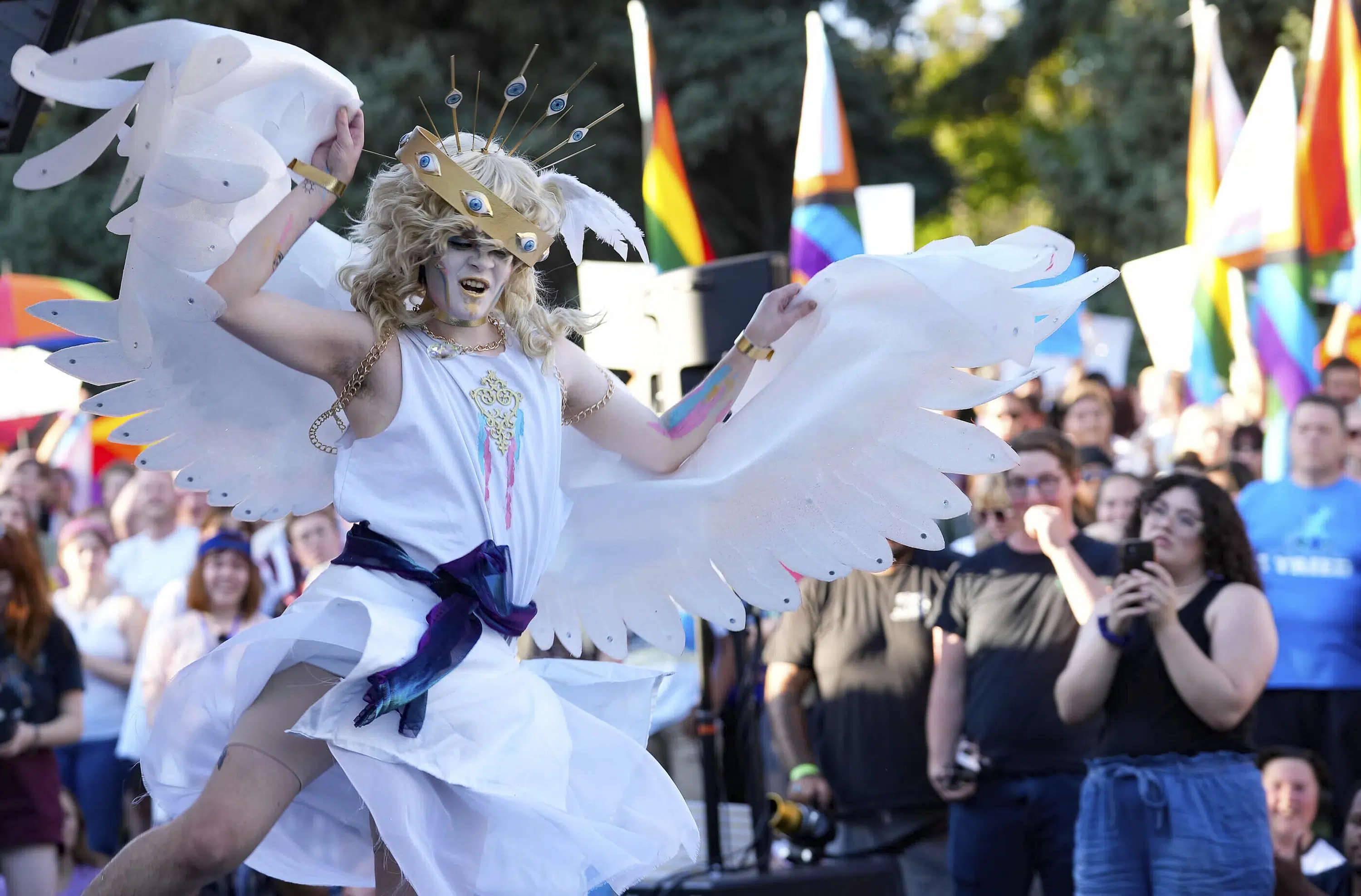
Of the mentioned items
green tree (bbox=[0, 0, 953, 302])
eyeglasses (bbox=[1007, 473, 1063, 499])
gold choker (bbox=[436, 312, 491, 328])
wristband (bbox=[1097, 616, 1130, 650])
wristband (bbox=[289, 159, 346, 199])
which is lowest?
wristband (bbox=[1097, 616, 1130, 650])

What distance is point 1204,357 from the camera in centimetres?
979

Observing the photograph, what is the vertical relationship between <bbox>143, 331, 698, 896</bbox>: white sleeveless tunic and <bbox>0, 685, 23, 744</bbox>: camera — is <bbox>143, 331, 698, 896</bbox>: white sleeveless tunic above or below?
above

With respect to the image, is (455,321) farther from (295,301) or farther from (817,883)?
(817,883)

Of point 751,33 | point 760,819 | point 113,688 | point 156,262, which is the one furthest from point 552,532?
point 751,33

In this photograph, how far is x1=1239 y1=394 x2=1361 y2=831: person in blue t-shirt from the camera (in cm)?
613

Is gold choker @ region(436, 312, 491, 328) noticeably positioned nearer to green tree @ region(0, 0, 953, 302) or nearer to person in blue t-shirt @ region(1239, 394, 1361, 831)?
person in blue t-shirt @ region(1239, 394, 1361, 831)

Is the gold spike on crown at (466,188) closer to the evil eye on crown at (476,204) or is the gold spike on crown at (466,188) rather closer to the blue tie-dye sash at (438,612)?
the evil eye on crown at (476,204)

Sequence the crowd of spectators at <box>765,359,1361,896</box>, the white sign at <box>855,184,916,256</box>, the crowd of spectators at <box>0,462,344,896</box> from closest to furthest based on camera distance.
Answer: the crowd of spectators at <box>765,359,1361,896</box> < the crowd of spectators at <box>0,462,344,896</box> < the white sign at <box>855,184,916,256</box>

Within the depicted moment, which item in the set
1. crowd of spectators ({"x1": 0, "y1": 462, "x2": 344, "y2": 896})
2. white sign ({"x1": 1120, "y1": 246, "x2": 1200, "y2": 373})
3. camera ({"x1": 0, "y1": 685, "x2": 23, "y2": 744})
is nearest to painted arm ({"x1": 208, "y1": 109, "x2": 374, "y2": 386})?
crowd of spectators ({"x1": 0, "y1": 462, "x2": 344, "y2": 896})

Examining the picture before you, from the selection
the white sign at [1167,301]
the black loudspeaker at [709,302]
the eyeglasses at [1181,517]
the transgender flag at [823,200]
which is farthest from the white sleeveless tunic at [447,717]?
the white sign at [1167,301]

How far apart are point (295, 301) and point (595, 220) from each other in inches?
33.2

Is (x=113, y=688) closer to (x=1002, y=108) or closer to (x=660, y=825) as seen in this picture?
(x=660, y=825)

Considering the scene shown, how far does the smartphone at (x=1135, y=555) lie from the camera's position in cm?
452

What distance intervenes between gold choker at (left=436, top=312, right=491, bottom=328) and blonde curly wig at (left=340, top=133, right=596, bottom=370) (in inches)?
0.8
